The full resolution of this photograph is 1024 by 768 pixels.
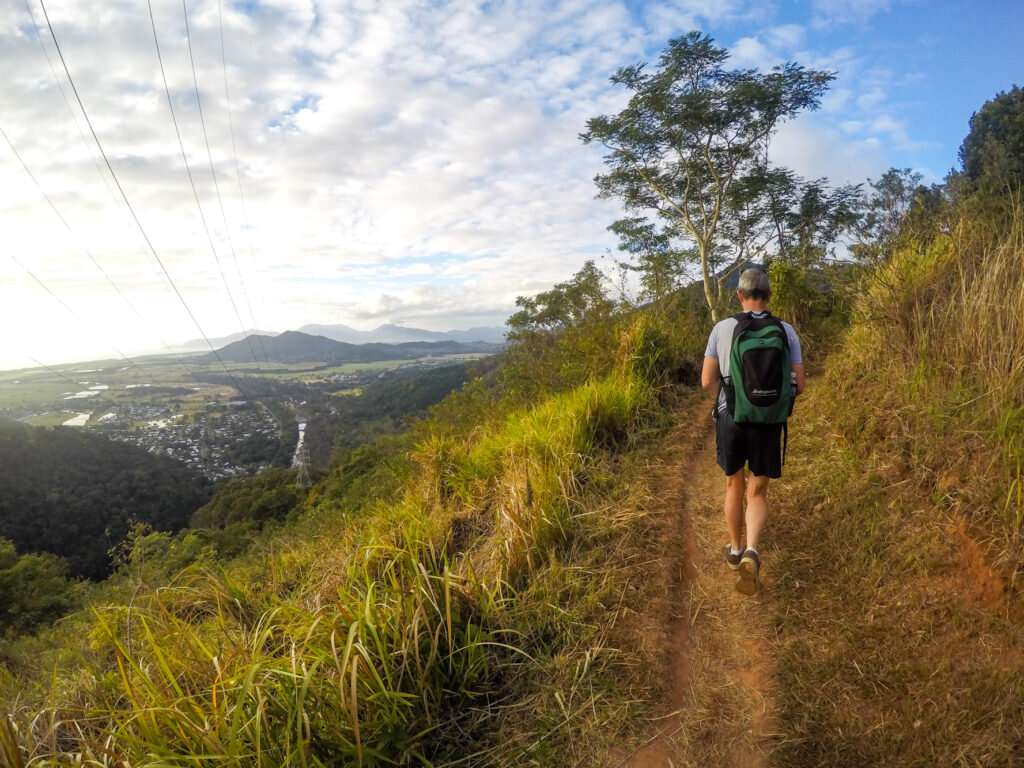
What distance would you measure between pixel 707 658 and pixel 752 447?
1.14m

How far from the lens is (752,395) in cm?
249

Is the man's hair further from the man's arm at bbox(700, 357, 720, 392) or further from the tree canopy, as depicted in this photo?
the tree canopy

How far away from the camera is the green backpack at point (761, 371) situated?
2457 mm

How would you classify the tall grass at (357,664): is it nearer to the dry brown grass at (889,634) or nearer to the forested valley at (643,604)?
the forested valley at (643,604)

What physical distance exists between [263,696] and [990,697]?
9.32ft

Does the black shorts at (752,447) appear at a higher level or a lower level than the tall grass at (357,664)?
higher

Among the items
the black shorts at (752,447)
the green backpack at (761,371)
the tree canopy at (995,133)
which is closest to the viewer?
the green backpack at (761,371)

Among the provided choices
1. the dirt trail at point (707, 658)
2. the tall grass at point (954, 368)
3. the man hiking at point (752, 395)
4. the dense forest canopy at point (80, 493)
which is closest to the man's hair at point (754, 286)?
the man hiking at point (752, 395)

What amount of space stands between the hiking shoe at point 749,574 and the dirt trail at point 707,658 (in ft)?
0.23

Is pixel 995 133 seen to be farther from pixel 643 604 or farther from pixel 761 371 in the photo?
pixel 643 604

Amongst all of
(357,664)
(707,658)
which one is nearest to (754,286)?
(707,658)

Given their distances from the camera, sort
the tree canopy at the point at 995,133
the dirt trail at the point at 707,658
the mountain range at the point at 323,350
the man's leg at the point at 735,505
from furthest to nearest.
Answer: the mountain range at the point at 323,350 < the tree canopy at the point at 995,133 < the man's leg at the point at 735,505 < the dirt trail at the point at 707,658

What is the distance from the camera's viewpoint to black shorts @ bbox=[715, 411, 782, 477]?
2574 mm

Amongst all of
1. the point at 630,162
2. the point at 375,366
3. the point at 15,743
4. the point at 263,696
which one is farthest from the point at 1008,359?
the point at 375,366
